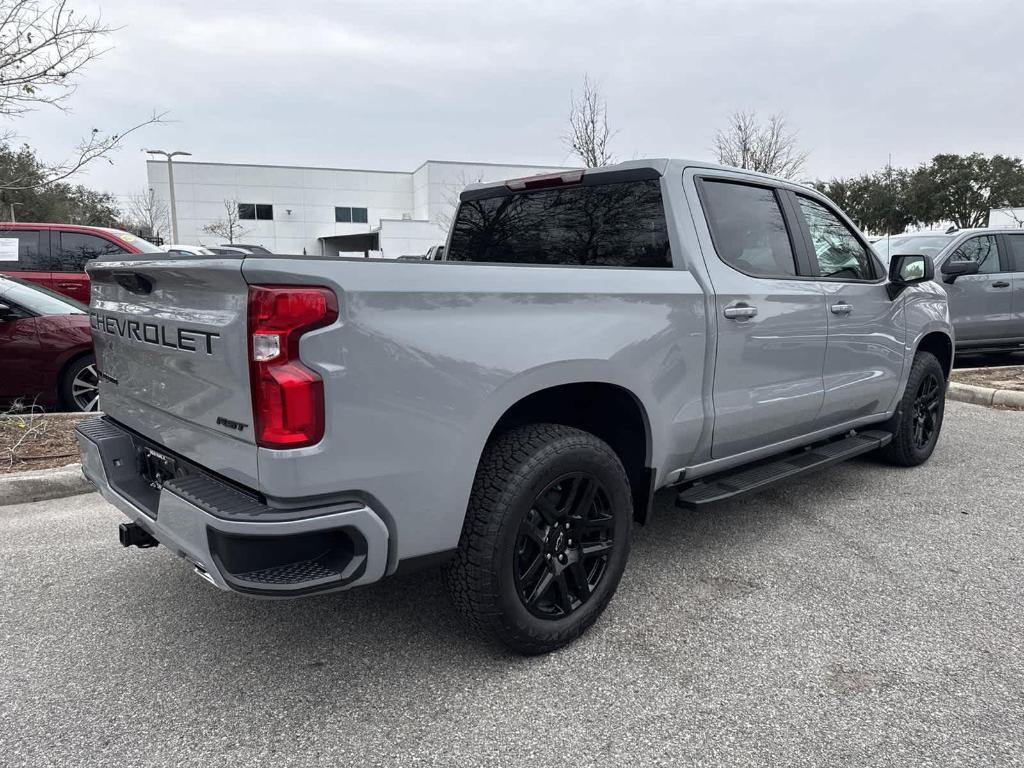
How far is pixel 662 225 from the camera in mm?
3188

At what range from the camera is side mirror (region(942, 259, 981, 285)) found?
26.5 ft

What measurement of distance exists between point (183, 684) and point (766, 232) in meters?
3.26

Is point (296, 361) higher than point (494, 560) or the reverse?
higher

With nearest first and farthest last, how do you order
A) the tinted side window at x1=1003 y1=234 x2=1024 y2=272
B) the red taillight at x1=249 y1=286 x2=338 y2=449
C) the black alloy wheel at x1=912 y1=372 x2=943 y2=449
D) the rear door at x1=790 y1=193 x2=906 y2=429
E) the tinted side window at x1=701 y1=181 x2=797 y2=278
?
the red taillight at x1=249 y1=286 x2=338 y2=449, the tinted side window at x1=701 y1=181 x2=797 y2=278, the rear door at x1=790 y1=193 x2=906 y2=429, the black alloy wheel at x1=912 y1=372 x2=943 y2=449, the tinted side window at x1=1003 y1=234 x2=1024 y2=272

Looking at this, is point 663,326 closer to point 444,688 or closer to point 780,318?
point 780,318

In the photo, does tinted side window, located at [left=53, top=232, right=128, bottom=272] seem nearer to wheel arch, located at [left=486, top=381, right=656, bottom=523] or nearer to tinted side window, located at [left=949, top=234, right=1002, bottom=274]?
wheel arch, located at [left=486, top=381, right=656, bottom=523]

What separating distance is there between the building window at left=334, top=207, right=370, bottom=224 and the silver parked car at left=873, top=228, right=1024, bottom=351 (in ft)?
156

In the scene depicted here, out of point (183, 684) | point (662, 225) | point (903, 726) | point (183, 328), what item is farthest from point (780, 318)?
point (183, 684)

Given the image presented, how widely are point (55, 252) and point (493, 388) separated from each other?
8.55 meters

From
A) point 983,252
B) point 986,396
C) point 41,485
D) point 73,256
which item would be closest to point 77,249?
point 73,256

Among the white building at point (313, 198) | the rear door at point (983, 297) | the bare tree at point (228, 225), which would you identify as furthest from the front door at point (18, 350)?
the bare tree at point (228, 225)

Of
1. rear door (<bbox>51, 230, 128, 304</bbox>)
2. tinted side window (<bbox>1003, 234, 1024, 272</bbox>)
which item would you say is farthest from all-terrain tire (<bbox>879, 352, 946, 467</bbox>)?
rear door (<bbox>51, 230, 128, 304</bbox>)

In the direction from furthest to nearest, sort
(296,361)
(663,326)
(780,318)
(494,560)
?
1. (780,318)
2. (663,326)
3. (494,560)
4. (296,361)

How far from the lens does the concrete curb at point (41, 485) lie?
4.41m
